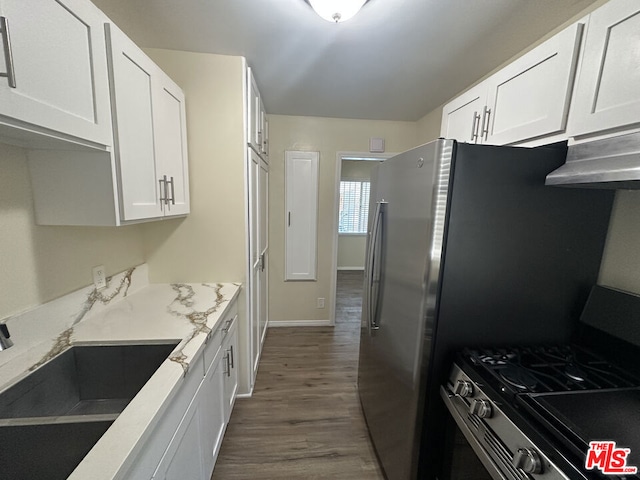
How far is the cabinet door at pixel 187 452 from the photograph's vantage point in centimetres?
85

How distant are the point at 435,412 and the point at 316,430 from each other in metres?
1.01

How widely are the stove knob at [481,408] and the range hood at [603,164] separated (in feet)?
2.57

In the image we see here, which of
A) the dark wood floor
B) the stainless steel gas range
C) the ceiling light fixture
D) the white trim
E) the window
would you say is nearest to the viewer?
the stainless steel gas range

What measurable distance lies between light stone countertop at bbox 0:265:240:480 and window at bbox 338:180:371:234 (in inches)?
177

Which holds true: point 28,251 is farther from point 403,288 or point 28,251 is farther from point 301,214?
point 301,214

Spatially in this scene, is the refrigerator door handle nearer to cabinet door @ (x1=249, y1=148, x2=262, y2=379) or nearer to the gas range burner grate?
the gas range burner grate

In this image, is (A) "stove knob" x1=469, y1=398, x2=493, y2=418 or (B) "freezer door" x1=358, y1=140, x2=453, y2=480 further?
(B) "freezer door" x1=358, y1=140, x2=453, y2=480

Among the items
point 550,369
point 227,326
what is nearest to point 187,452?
point 227,326

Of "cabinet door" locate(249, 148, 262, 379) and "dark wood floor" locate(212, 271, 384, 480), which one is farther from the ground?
"cabinet door" locate(249, 148, 262, 379)

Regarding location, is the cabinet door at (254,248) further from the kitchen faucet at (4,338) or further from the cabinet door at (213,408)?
the kitchen faucet at (4,338)

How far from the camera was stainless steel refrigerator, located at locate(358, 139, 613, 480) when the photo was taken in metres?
1.03

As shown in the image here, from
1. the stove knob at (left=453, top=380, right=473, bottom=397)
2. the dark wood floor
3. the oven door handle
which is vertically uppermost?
the stove knob at (left=453, top=380, right=473, bottom=397)

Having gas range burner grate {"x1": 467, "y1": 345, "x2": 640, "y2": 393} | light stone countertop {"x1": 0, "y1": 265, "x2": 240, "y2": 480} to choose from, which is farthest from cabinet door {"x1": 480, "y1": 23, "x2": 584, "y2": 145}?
light stone countertop {"x1": 0, "y1": 265, "x2": 240, "y2": 480}

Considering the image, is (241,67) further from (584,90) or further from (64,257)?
(584,90)
